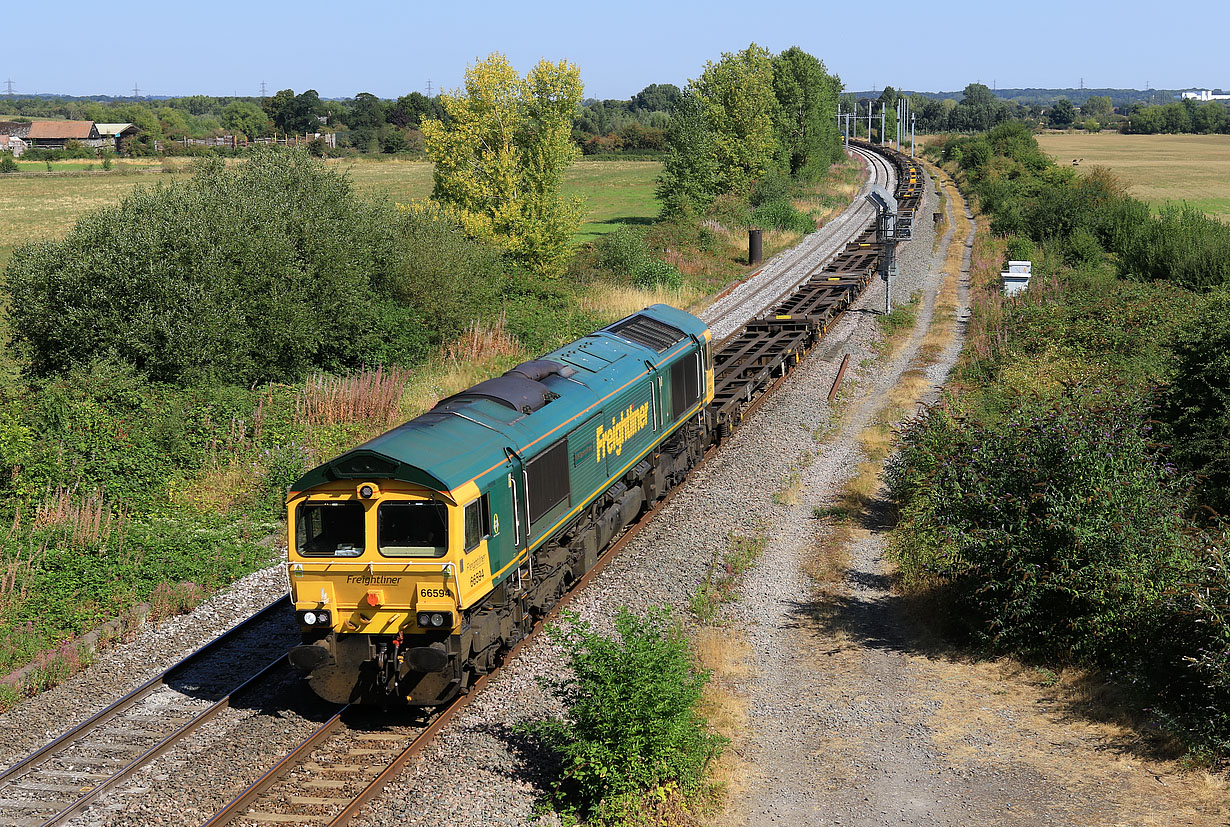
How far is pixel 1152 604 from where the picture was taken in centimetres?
1302

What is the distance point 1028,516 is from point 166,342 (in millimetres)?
18313

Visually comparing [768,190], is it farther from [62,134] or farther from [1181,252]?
[62,134]

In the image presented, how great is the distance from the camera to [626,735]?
10.9 meters

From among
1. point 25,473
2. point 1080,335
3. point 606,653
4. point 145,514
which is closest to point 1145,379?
point 1080,335

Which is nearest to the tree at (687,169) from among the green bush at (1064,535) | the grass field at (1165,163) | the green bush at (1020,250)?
the green bush at (1020,250)

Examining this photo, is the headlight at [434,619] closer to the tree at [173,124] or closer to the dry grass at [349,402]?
the dry grass at [349,402]

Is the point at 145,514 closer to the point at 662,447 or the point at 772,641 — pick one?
the point at 662,447

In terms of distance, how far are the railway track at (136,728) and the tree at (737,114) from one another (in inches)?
2193

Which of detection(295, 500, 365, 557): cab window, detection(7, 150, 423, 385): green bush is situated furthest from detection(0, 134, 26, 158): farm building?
detection(295, 500, 365, 557): cab window

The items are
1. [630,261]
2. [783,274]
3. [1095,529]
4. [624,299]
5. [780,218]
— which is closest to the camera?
[1095,529]

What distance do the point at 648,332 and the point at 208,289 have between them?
1043 centimetres

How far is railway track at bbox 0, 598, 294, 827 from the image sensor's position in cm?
1134

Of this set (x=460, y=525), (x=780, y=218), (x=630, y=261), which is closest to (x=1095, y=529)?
(x=460, y=525)

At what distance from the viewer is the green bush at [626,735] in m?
10.8
